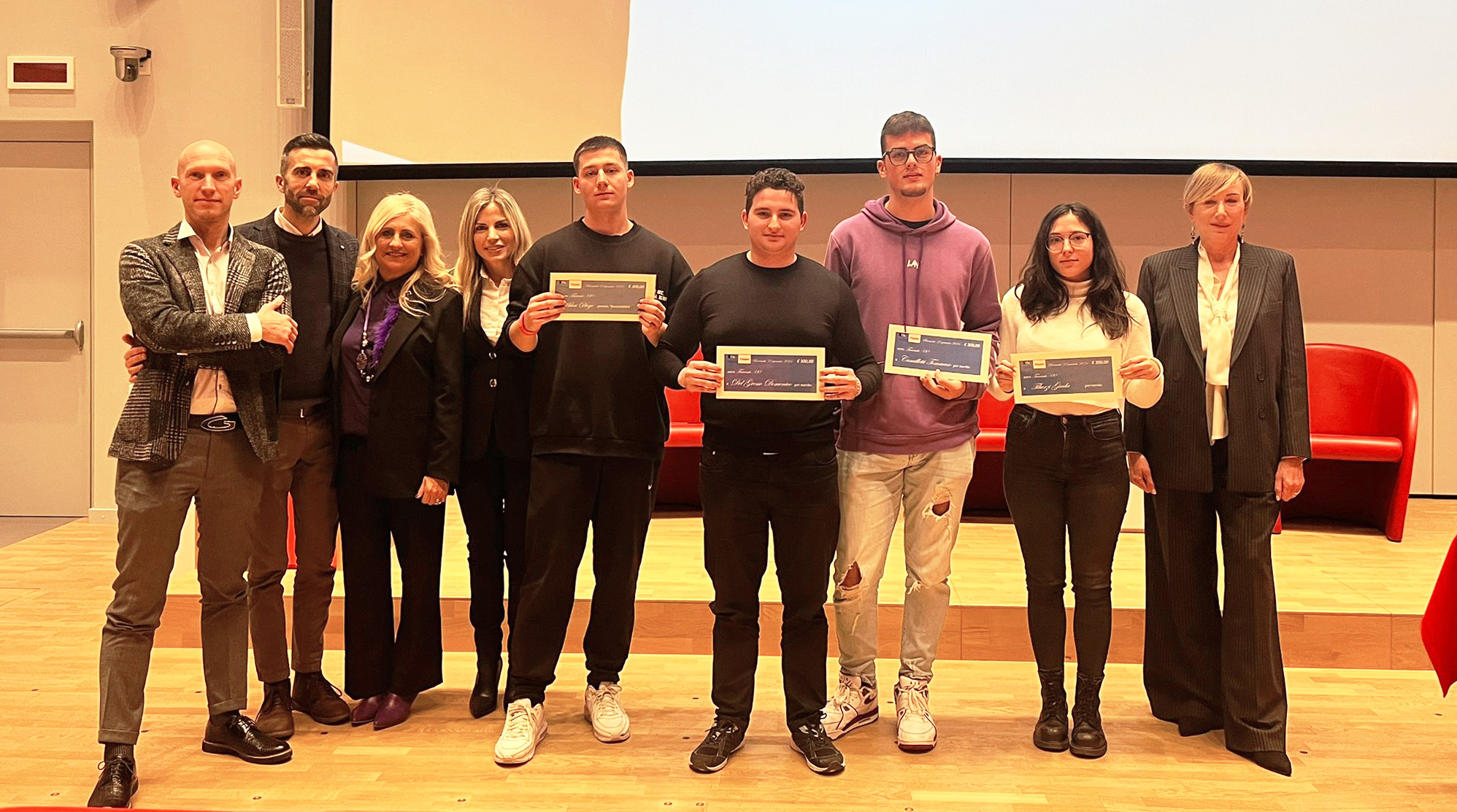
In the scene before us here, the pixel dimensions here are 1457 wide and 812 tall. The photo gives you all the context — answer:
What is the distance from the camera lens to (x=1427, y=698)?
3.49 meters

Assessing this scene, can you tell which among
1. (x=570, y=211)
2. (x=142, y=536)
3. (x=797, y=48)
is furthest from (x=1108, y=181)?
(x=142, y=536)

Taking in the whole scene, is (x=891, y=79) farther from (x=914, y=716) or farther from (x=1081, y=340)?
(x=914, y=716)

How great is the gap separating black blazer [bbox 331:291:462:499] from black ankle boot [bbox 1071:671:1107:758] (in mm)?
1866

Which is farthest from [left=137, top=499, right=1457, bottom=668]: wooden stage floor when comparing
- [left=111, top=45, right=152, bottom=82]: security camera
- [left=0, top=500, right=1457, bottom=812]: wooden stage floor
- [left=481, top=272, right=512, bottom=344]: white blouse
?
[left=111, top=45, right=152, bottom=82]: security camera

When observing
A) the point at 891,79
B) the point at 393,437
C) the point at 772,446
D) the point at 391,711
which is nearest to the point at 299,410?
the point at 393,437

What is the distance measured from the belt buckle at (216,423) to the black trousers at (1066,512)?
2054 mm

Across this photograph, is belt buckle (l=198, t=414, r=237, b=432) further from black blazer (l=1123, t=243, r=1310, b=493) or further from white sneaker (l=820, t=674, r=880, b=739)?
black blazer (l=1123, t=243, r=1310, b=493)

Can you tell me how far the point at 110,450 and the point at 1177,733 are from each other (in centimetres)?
299

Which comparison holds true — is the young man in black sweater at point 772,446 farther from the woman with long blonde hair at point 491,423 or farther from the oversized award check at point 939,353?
the woman with long blonde hair at point 491,423

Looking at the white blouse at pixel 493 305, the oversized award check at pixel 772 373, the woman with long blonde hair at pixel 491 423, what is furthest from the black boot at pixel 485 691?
the oversized award check at pixel 772 373

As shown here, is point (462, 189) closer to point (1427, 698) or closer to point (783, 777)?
point (783, 777)

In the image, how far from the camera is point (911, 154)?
293 centimetres

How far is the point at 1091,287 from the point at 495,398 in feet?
5.53

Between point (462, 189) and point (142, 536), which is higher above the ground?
point (462, 189)
